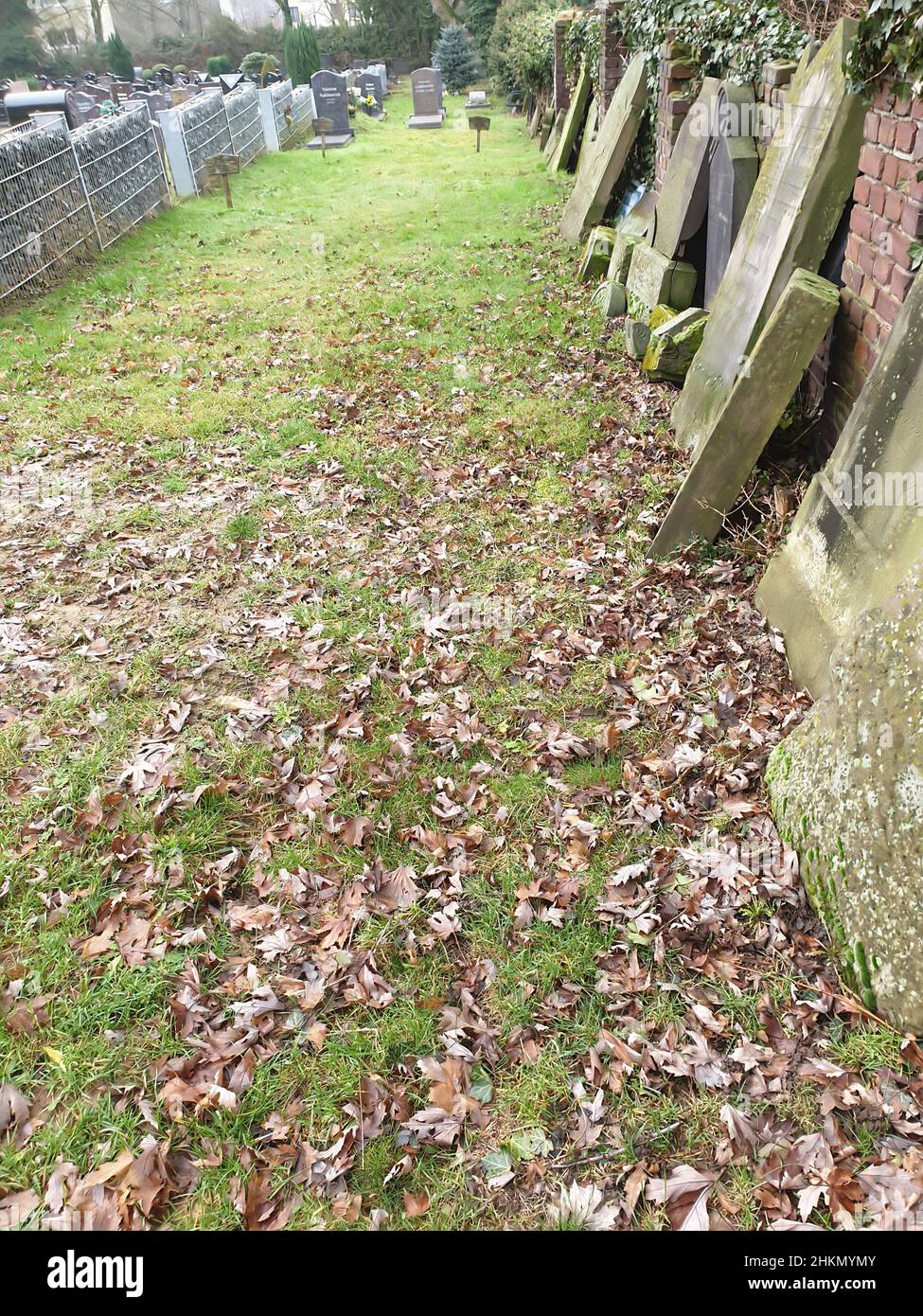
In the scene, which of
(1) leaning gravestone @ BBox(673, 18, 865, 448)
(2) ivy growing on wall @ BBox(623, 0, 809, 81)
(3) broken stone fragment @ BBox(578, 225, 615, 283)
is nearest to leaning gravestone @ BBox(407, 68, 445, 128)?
(2) ivy growing on wall @ BBox(623, 0, 809, 81)

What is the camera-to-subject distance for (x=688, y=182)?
6473mm

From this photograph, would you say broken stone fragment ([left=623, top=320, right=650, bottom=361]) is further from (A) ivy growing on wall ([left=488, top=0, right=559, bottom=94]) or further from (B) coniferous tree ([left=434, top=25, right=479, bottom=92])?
(B) coniferous tree ([left=434, top=25, right=479, bottom=92])

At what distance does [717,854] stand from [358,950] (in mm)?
1352

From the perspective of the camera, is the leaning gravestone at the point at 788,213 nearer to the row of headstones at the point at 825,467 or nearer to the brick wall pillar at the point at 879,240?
the row of headstones at the point at 825,467

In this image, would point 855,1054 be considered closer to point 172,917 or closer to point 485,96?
point 172,917

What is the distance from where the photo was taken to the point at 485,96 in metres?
28.6

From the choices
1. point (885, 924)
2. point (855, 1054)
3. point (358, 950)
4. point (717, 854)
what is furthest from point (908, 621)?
point (358, 950)

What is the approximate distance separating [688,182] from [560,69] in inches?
463

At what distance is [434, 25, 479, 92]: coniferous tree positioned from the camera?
3102cm

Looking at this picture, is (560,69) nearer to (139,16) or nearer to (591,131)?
(591,131)

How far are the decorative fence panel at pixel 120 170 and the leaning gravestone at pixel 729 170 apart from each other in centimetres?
975

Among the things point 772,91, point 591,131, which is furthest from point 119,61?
point 772,91

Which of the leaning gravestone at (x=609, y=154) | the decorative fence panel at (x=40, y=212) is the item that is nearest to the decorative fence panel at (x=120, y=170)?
the decorative fence panel at (x=40, y=212)

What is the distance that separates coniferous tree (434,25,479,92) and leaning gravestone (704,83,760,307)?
31098mm
